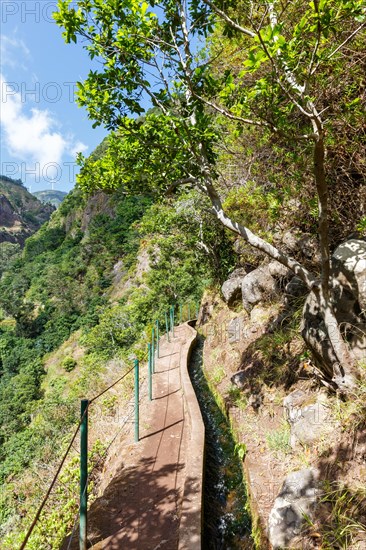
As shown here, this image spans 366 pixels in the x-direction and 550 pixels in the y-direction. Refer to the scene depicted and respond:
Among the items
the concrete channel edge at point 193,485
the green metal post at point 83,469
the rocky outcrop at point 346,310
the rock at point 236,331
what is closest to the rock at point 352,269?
the rocky outcrop at point 346,310

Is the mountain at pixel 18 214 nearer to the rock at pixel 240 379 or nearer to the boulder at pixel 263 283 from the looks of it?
the boulder at pixel 263 283

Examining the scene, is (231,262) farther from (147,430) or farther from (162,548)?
(162,548)

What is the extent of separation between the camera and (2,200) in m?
144

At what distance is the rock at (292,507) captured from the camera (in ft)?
10.5

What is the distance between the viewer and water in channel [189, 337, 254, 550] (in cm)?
406

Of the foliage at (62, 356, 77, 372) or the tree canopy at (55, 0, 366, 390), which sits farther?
the foliage at (62, 356, 77, 372)

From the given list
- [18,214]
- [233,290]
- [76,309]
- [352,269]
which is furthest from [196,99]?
[18,214]

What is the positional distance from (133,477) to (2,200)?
163 meters

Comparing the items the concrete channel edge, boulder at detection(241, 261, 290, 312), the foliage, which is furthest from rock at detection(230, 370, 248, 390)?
the foliage

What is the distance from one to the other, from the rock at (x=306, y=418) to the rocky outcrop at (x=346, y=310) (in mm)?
422

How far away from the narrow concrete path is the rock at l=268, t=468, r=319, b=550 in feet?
3.50

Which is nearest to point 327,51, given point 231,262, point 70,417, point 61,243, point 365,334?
point 365,334

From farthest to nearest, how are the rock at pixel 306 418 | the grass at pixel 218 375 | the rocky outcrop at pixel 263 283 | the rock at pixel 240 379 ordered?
1. the grass at pixel 218 375
2. the rocky outcrop at pixel 263 283
3. the rock at pixel 240 379
4. the rock at pixel 306 418

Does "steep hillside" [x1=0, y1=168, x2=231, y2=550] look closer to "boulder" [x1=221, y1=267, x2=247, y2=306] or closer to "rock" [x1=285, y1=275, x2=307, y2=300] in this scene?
"boulder" [x1=221, y1=267, x2=247, y2=306]
